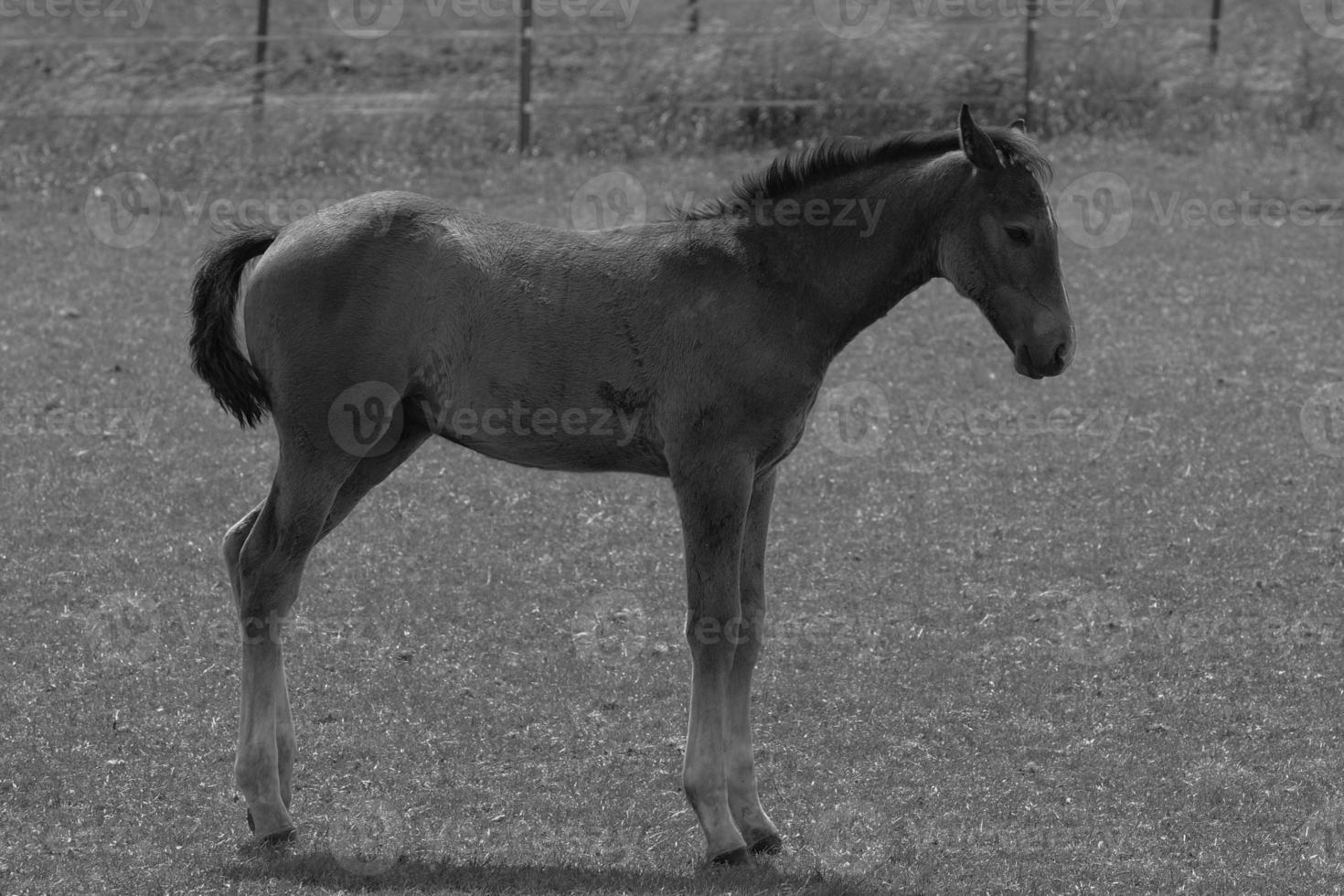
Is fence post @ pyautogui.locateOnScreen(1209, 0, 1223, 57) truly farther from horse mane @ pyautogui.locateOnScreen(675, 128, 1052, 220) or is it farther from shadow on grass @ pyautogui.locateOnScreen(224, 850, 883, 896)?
shadow on grass @ pyautogui.locateOnScreen(224, 850, 883, 896)

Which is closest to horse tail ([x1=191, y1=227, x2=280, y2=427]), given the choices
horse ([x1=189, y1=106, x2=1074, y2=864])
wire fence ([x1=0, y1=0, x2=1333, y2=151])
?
horse ([x1=189, y1=106, x2=1074, y2=864])

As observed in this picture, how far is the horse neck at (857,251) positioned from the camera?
265 inches

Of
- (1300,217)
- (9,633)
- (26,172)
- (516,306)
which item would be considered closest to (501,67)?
(26,172)

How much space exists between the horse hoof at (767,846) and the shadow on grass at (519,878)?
0.41ft

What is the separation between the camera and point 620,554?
34.3ft

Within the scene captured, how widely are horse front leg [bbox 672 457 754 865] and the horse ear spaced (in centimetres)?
149

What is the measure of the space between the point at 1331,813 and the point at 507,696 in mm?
3982

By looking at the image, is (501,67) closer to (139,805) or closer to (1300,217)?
(1300,217)

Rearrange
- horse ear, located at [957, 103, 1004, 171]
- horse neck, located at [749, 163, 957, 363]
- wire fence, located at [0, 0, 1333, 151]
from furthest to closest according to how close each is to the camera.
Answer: wire fence, located at [0, 0, 1333, 151], horse neck, located at [749, 163, 957, 363], horse ear, located at [957, 103, 1004, 171]

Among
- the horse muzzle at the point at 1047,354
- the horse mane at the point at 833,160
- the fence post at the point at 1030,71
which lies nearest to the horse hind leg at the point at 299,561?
the horse mane at the point at 833,160

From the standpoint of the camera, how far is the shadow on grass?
6.42 meters

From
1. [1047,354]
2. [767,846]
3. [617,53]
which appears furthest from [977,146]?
[617,53]

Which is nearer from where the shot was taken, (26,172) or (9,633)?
(9,633)

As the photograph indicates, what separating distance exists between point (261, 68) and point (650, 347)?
14538mm
